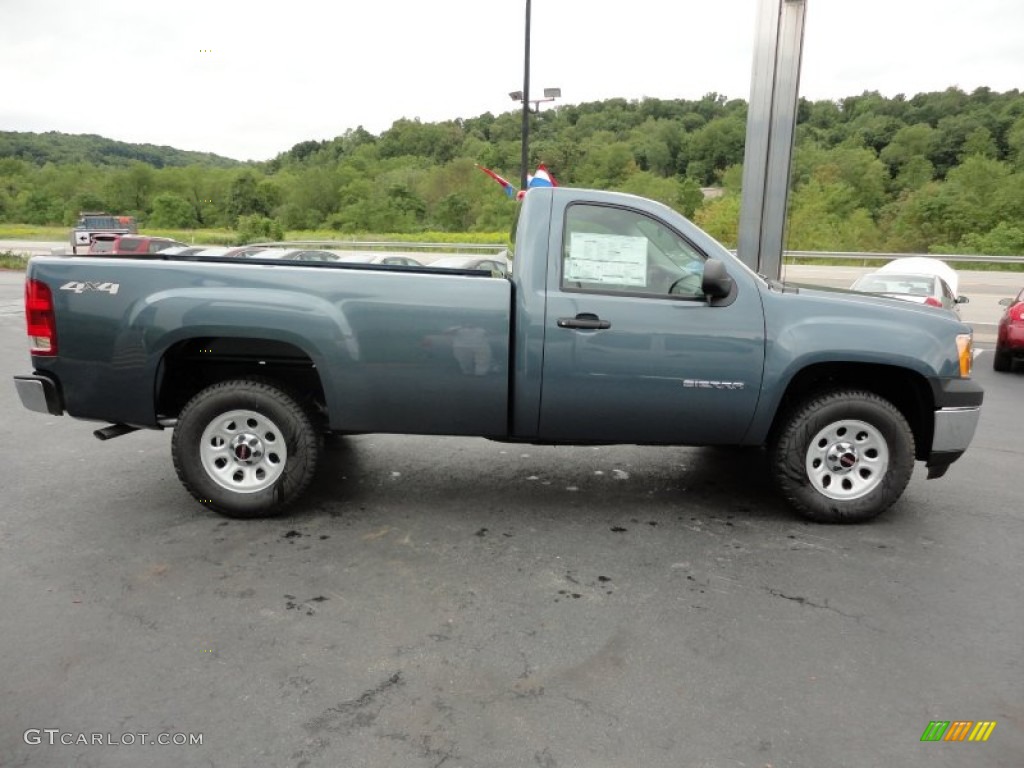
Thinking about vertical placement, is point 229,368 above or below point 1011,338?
above

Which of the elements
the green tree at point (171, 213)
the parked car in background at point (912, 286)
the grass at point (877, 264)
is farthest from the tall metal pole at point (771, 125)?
the green tree at point (171, 213)

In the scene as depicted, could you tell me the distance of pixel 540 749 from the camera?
2.51 meters

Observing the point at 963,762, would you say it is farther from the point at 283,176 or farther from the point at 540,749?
the point at 283,176

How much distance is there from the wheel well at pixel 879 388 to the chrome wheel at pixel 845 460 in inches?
10.1

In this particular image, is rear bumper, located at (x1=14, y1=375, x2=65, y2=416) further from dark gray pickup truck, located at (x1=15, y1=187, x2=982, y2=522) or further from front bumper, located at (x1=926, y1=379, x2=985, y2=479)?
front bumper, located at (x1=926, y1=379, x2=985, y2=479)

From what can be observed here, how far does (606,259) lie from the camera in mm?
4457

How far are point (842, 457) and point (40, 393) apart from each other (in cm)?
468

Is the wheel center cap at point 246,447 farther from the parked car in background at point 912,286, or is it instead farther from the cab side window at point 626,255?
the parked car in background at point 912,286

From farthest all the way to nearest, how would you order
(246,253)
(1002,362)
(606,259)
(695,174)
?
(695,174)
(246,253)
(1002,362)
(606,259)

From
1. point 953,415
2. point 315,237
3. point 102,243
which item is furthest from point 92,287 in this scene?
point 315,237

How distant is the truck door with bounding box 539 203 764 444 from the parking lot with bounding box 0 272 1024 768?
2.17 feet

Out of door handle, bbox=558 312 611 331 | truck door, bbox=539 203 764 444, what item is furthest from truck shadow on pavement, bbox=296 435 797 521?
door handle, bbox=558 312 611 331

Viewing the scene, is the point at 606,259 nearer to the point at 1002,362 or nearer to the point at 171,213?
the point at 1002,362

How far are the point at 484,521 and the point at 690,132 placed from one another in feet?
194
